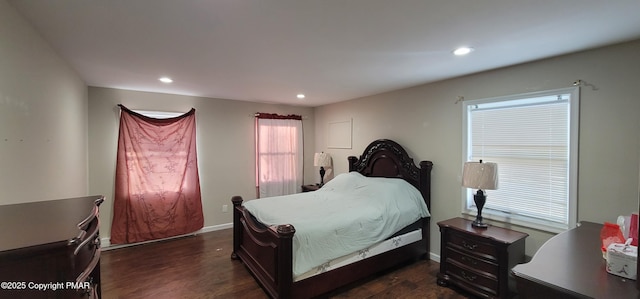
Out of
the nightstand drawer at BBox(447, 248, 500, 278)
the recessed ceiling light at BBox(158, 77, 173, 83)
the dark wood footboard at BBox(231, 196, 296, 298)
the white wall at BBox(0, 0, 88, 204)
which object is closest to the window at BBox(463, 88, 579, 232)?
→ the nightstand drawer at BBox(447, 248, 500, 278)

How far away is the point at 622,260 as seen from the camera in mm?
1241

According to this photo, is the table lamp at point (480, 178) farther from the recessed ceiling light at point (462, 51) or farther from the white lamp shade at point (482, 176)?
the recessed ceiling light at point (462, 51)

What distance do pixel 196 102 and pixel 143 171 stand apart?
1.28 metres

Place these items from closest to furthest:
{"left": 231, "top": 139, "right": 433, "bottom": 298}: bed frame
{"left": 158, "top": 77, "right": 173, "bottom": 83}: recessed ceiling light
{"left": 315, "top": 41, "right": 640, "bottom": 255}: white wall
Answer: {"left": 315, "top": 41, "right": 640, "bottom": 255}: white wall, {"left": 231, "top": 139, "right": 433, "bottom": 298}: bed frame, {"left": 158, "top": 77, "right": 173, "bottom": 83}: recessed ceiling light

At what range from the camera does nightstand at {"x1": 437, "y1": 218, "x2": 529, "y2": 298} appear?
2.30m

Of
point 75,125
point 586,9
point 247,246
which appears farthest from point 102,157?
point 586,9

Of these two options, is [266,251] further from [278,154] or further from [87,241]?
[278,154]

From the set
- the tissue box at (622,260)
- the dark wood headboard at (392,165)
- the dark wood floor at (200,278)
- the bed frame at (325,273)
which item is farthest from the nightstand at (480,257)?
the tissue box at (622,260)

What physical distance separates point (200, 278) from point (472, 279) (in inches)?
109

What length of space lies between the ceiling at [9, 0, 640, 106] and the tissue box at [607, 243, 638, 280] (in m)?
1.28

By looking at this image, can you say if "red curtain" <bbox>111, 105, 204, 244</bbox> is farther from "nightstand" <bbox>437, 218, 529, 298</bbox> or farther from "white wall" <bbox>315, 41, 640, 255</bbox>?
"nightstand" <bbox>437, 218, 529, 298</bbox>

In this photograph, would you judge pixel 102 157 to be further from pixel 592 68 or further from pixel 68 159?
pixel 592 68

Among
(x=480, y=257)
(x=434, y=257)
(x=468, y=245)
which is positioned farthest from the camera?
(x=434, y=257)

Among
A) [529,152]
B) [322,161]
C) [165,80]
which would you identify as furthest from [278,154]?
[529,152]
